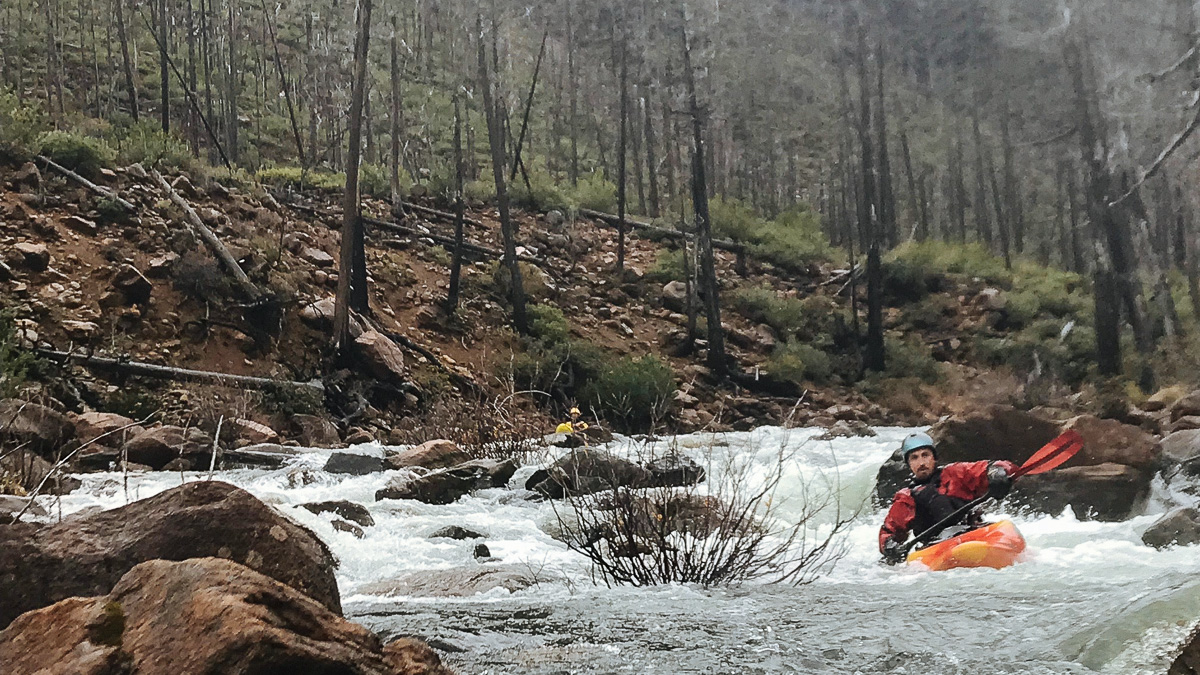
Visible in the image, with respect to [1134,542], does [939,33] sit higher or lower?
higher

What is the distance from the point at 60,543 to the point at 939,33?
13.4 meters

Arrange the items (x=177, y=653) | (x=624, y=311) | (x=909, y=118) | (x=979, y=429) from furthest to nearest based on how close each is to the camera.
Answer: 1. (x=909, y=118)
2. (x=624, y=311)
3. (x=979, y=429)
4. (x=177, y=653)

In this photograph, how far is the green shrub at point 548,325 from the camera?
1114 centimetres

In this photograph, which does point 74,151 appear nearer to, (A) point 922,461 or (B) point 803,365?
(B) point 803,365

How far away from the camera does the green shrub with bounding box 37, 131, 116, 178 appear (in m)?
9.47

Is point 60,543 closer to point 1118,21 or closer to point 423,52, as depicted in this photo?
point 1118,21

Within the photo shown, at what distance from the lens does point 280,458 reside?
21.0ft

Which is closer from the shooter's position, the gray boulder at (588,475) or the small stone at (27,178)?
the gray boulder at (588,475)

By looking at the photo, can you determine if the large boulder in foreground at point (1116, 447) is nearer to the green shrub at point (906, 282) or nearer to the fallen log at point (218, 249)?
the fallen log at point (218, 249)

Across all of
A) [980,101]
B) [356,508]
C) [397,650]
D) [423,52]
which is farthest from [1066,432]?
[423,52]

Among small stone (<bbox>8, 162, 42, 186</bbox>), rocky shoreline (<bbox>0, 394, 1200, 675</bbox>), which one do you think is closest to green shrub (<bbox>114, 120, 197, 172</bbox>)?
small stone (<bbox>8, 162, 42, 186</bbox>)

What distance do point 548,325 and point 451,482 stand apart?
19.7 feet

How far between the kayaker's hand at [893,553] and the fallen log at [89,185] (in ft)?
27.7

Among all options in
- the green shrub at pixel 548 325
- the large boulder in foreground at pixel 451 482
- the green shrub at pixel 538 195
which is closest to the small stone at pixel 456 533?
the large boulder in foreground at pixel 451 482
